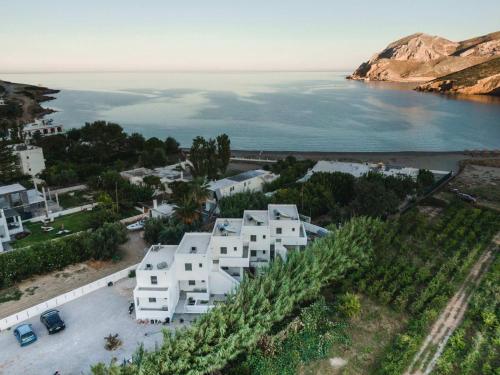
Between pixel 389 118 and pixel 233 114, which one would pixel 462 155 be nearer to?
pixel 389 118

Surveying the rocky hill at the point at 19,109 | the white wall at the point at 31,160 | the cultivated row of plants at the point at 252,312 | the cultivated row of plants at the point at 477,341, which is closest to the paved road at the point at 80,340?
the cultivated row of plants at the point at 252,312

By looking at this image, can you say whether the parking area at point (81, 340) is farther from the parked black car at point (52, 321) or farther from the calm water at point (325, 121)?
the calm water at point (325, 121)

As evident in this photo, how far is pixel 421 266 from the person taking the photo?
27344mm

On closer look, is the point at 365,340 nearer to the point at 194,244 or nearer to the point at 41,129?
the point at 194,244

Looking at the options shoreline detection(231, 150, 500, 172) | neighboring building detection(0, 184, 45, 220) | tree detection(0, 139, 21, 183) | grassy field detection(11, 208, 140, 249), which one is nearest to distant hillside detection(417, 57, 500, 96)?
shoreline detection(231, 150, 500, 172)

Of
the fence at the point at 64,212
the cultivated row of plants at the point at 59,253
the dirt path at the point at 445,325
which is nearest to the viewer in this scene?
the dirt path at the point at 445,325

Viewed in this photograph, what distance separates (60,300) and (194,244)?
900 centimetres

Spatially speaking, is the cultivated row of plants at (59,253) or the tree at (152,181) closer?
the cultivated row of plants at (59,253)

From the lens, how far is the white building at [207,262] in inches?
845

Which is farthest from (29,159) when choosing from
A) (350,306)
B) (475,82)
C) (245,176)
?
(475,82)

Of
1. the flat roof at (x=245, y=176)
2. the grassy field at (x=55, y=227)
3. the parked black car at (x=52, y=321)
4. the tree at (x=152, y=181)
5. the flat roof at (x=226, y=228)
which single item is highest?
the flat roof at (x=226, y=228)

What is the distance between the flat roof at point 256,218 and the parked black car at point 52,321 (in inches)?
531

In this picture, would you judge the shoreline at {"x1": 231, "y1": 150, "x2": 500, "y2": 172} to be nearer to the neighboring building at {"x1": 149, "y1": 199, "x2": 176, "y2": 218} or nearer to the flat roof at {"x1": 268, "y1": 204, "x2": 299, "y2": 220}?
the neighboring building at {"x1": 149, "y1": 199, "x2": 176, "y2": 218}

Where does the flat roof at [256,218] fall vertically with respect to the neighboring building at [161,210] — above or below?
above
